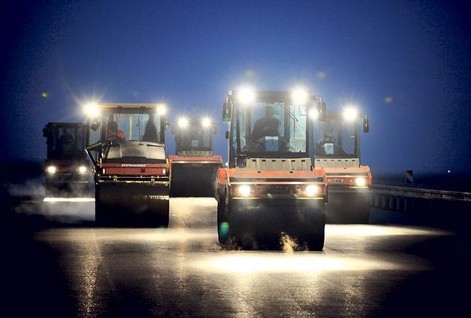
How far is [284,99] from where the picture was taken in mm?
17641

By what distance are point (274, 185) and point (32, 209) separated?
1597cm

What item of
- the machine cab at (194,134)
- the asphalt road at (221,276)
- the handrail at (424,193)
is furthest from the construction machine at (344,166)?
the machine cab at (194,134)

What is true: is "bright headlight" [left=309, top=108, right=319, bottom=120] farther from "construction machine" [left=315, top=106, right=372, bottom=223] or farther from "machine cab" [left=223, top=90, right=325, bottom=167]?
"construction machine" [left=315, top=106, right=372, bottom=223]

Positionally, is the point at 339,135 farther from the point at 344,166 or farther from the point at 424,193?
the point at 424,193

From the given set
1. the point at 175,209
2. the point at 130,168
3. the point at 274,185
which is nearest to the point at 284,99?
the point at 274,185

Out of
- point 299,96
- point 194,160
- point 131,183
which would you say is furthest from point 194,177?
point 299,96

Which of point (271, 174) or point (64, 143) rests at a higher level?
point (64, 143)

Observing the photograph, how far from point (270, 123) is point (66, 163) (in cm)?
2076

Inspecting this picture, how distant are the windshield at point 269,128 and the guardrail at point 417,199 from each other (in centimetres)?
968

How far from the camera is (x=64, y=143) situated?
124 ft

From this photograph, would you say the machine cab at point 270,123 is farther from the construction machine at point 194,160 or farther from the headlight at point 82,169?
the construction machine at point 194,160

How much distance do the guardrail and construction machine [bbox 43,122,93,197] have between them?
13.0 metres

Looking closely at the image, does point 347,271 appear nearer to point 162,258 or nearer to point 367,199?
point 162,258

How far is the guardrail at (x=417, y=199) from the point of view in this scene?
2650 centimetres
